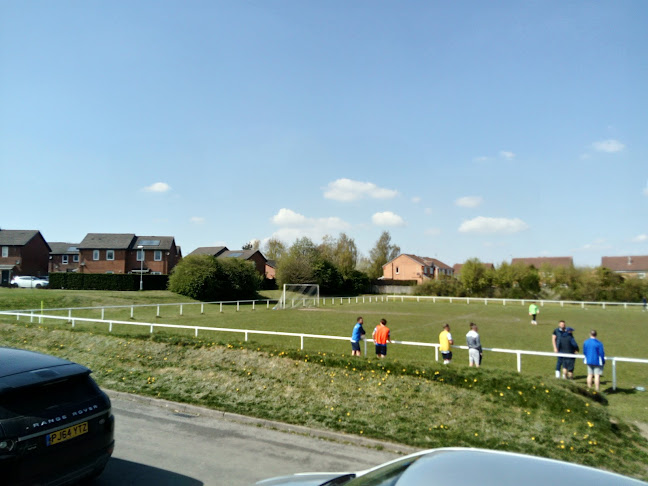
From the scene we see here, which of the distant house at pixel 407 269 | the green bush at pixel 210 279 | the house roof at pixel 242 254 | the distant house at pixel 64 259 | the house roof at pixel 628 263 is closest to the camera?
the green bush at pixel 210 279

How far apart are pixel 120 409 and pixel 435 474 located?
7.58 m

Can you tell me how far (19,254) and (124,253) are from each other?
480 inches

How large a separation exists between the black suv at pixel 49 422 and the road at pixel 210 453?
104 centimetres

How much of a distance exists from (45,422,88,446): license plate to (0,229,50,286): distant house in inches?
2363

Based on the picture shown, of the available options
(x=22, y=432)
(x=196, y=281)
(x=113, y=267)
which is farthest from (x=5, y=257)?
(x=22, y=432)

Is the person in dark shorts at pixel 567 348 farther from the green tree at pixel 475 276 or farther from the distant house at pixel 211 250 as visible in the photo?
the distant house at pixel 211 250

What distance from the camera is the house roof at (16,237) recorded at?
56.6m

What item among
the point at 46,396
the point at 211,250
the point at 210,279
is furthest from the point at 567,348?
the point at 211,250

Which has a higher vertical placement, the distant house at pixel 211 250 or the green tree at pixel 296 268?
the distant house at pixel 211 250

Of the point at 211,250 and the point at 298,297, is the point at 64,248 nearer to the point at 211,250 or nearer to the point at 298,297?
the point at 211,250

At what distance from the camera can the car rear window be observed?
3.93 meters

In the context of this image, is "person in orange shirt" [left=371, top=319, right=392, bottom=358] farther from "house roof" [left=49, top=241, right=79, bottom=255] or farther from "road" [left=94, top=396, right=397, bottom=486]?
"house roof" [left=49, top=241, right=79, bottom=255]

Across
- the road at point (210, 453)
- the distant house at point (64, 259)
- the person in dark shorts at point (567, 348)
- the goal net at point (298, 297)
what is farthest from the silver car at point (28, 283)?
the person in dark shorts at point (567, 348)

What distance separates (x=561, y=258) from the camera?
115438 mm
